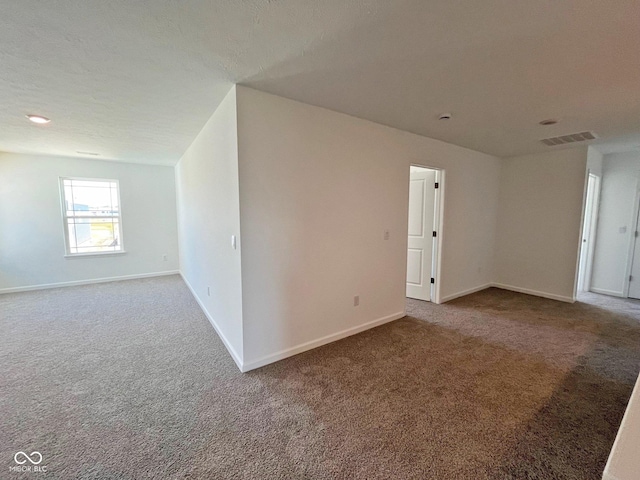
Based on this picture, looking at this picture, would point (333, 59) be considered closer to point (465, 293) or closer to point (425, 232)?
point (425, 232)

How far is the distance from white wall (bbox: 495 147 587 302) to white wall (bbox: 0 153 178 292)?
6684mm

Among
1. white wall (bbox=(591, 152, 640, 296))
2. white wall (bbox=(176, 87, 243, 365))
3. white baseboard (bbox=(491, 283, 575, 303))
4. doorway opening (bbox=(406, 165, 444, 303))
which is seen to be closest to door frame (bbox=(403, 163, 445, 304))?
doorway opening (bbox=(406, 165, 444, 303))

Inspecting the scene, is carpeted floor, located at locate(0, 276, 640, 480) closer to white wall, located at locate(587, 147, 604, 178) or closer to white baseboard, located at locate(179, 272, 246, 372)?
white baseboard, located at locate(179, 272, 246, 372)

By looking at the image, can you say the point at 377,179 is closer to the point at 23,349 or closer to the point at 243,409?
the point at 243,409

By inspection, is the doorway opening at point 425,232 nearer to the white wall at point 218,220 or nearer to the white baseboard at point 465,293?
the white baseboard at point 465,293

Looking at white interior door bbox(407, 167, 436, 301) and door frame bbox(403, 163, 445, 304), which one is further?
white interior door bbox(407, 167, 436, 301)

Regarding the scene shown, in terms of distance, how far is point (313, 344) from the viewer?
2727 mm

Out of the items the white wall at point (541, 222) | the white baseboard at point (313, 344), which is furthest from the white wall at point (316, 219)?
the white wall at point (541, 222)

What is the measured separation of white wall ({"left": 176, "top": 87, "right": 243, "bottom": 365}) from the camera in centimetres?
232

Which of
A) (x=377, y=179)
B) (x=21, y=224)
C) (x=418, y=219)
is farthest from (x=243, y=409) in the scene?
(x=21, y=224)

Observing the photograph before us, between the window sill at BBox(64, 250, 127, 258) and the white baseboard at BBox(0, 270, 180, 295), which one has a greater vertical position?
the window sill at BBox(64, 250, 127, 258)

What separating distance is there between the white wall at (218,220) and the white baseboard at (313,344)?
16cm

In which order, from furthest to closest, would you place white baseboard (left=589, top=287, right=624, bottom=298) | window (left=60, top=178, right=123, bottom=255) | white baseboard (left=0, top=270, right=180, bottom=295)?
window (left=60, top=178, right=123, bottom=255) < white baseboard (left=0, top=270, right=180, bottom=295) < white baseboard (left=589, top=287, right=624, bottom=298)

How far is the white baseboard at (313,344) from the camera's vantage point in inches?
94.5
